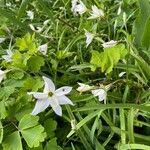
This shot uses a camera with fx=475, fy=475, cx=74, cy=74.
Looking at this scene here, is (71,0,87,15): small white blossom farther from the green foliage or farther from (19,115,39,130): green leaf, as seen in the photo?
(19,115,39,130): green leaf

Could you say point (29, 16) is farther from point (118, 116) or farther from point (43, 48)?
point (118, 116)

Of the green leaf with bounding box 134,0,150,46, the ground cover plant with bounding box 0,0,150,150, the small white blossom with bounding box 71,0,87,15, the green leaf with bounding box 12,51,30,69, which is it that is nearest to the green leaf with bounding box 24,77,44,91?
the ground cover plant with bounding box 0,0,150,150

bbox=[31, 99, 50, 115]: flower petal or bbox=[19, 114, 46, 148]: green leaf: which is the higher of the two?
bbox=[31, 99, 50, 115]: flower petal

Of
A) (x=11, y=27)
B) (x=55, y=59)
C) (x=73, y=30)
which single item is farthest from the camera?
(x=11, y=27)

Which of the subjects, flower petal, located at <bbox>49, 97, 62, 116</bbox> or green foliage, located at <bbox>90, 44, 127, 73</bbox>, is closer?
flower petal, located at <bbox>49, 97, 62, 116</bbox>

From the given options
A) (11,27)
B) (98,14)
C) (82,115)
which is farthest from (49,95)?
(11,27)

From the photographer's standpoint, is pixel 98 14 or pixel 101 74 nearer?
pixel 101 74

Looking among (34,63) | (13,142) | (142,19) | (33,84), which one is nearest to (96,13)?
(142,19)
